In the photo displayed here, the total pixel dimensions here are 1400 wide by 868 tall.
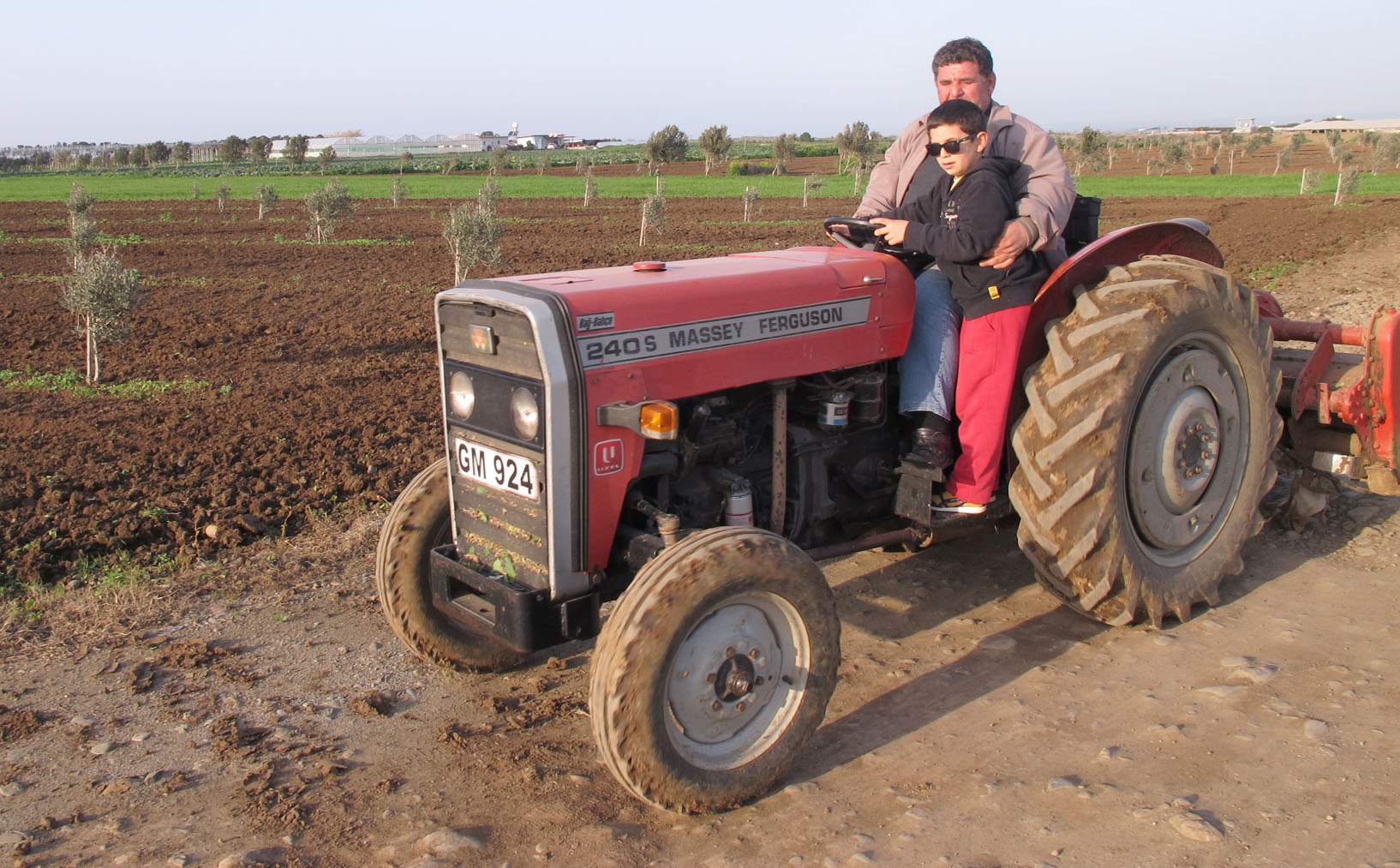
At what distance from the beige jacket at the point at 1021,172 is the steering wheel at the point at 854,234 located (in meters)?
0.11

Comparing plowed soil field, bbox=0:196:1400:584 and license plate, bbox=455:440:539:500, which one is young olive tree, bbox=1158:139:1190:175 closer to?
plowed soil field, bbox=0:196:1400:584

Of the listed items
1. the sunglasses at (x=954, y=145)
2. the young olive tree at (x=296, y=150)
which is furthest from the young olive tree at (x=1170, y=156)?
the sunglasses at (x=954, y=145)

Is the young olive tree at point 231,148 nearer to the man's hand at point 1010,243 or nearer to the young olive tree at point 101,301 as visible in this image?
the young olive tree at point 101,301

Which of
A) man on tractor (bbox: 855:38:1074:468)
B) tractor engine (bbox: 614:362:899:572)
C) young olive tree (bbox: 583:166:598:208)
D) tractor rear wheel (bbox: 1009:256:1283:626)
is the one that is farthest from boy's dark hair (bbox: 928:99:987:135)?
young olive tree (bbox: 583:166:598:208)

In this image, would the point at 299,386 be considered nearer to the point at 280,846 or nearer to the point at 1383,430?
the point at 280,846

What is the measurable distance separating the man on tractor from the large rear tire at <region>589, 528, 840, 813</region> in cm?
119

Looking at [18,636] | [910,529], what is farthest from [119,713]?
[910,529]

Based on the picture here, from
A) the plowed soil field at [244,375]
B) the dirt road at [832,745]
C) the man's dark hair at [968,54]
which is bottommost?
the dirt road at [832,745]

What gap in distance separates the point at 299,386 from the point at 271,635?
538 centimetres

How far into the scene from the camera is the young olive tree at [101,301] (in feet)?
34.5

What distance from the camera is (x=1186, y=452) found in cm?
456

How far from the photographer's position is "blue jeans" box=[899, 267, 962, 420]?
14.0 ft

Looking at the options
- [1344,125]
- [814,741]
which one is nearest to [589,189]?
[814,741]

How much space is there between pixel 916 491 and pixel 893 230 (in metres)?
1.07
